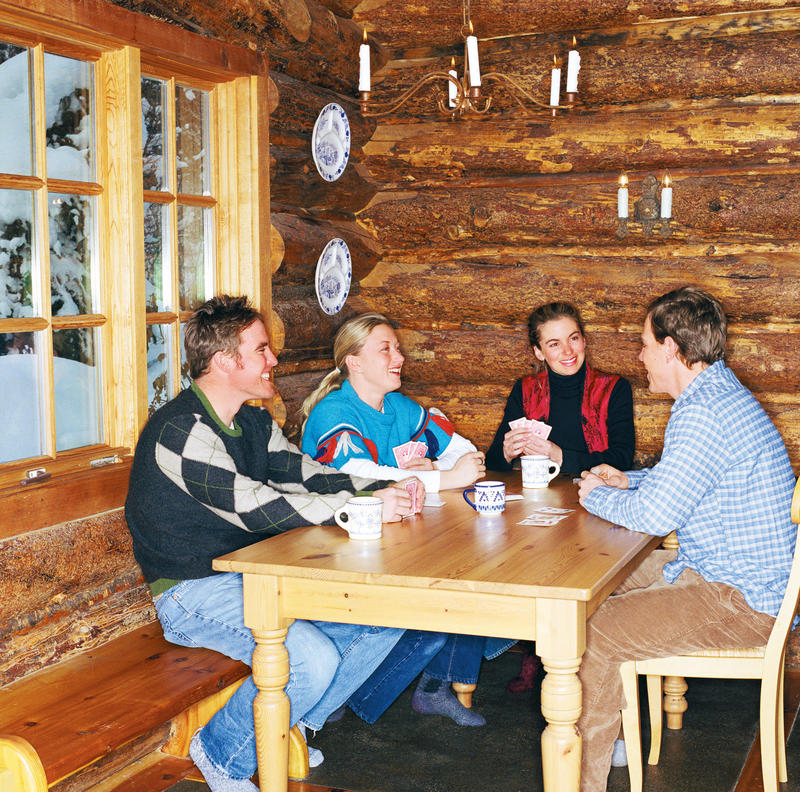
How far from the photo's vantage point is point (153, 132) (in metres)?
3.89

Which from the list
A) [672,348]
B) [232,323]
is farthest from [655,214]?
[232,323]

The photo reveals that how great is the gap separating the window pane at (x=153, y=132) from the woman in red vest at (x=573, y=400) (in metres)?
1.78

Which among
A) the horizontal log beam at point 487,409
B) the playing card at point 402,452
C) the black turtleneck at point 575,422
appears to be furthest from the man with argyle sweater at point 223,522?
the horizontal log beam at point 487,409

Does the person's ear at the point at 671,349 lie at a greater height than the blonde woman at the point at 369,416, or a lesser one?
greater

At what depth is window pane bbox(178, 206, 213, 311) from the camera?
13.5 ft

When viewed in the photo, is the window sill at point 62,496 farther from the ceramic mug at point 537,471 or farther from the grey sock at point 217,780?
the ceramic mug at point 537,471

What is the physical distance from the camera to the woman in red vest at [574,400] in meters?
4.64

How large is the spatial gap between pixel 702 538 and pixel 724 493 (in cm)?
17

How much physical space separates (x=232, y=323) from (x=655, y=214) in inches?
93.9

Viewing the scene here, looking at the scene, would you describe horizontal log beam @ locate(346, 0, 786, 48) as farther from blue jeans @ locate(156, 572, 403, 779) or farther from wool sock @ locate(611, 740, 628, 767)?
wool sock @ locate(611, 740, 628, 767)

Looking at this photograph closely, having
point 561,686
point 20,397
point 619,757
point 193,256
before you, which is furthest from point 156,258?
point 619,757

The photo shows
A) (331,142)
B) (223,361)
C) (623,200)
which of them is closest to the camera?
(223,361)

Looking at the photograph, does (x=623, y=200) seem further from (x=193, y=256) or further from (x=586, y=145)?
(x=193, y=256)

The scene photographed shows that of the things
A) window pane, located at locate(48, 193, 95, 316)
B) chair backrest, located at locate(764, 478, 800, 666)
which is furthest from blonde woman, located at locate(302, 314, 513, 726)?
chair backrest, located at locate(764, 478, 800, 666)
